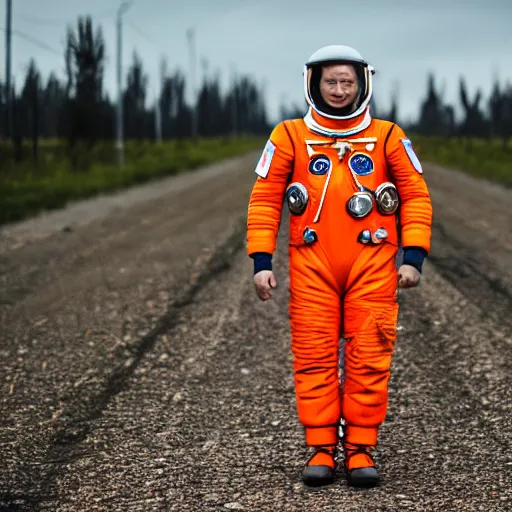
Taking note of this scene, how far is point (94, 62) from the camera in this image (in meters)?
32.8

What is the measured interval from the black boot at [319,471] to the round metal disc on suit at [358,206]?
0.97 m

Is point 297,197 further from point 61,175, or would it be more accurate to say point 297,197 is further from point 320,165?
point 61,175

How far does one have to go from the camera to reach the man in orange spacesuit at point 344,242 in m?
4.08

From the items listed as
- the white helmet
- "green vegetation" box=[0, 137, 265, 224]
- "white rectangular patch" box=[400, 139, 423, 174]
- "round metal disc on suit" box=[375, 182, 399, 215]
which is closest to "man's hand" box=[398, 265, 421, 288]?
"round metal disc on suit" box=[375, 182, 399, 215]

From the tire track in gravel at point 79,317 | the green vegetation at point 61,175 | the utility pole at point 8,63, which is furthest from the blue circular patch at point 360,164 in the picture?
the utility pole at point 8,63

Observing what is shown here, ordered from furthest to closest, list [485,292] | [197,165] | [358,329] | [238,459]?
[197,165] < [485,292] < [238,459] < [358,329]

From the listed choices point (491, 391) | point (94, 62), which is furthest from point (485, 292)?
point (94, 62)

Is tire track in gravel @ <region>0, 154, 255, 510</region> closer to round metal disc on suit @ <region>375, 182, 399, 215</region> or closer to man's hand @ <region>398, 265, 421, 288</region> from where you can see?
man's hand @ <region>398, 265, 421, 288</region>

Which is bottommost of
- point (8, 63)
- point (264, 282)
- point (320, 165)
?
point (264, 282)

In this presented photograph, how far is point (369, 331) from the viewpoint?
4070mm

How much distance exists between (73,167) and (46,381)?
2493cm

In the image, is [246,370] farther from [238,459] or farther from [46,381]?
[238,459]

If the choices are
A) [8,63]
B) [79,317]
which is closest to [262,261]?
[79,317]

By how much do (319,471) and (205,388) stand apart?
1.87 m
